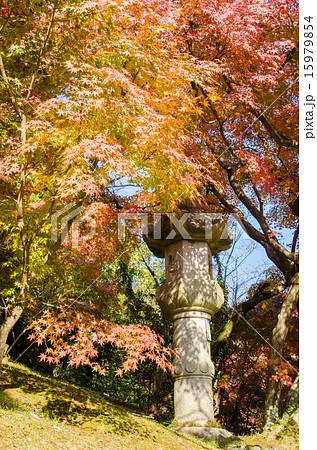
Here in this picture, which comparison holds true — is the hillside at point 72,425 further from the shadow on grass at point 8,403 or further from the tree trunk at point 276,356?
the tree trunk at point 276,356

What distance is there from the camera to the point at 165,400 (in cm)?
948

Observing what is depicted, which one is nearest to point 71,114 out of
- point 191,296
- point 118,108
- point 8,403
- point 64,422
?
point 118,108

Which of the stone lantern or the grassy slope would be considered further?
the stone lantern

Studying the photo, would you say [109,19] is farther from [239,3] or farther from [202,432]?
[202,432]

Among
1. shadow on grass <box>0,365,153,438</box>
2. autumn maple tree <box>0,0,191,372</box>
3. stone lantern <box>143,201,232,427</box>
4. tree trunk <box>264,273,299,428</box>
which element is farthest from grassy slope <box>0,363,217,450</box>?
tree trunk <box>264,273,299,428</box>

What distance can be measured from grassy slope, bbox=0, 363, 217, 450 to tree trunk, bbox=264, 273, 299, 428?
1.60 m

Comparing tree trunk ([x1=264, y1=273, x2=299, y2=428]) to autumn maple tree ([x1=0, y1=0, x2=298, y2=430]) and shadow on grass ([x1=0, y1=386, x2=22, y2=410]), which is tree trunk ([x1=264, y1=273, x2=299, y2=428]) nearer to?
autumn maple tree ([x1=0, y1=0, x2=298, y2=430])

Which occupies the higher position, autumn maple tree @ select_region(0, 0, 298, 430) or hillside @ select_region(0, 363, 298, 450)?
autumn maple tree @ select_region(0, 0, 298, 430)

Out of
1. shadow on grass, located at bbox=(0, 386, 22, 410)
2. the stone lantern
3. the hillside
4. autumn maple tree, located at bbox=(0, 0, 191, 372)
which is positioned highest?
autumn maple tree, located at bbox=(0, 0, 191, 372)

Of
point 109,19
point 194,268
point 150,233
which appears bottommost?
point 194,268

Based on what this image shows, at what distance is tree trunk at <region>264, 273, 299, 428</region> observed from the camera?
6.72 m

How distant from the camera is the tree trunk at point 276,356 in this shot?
6.72 meters

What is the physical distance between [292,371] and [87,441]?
374cm
